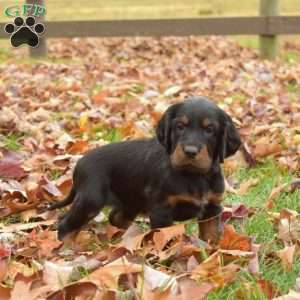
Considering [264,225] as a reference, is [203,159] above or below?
above

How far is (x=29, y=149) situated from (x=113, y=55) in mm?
7252

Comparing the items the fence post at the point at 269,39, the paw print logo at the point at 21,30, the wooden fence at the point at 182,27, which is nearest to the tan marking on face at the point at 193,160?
the paw print logo at the point at 21,30

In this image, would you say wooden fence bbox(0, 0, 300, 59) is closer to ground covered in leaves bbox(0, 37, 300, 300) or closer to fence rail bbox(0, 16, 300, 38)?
fence rail bbox(0, 16, 300, 38)

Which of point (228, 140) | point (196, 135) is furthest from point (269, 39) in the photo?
point (196, 135)

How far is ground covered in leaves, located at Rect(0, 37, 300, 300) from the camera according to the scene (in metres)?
2.76

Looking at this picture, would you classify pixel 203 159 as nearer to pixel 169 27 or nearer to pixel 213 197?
pixel 213 197

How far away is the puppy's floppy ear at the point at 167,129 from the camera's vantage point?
137 inches

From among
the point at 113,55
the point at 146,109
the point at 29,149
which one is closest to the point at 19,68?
the point at 113,55

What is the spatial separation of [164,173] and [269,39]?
8634mm

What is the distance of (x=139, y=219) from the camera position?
4.18 m

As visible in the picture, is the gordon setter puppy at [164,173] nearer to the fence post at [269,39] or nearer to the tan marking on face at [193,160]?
the tan marking on face at [193,160]

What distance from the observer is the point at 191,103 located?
343 centimetres

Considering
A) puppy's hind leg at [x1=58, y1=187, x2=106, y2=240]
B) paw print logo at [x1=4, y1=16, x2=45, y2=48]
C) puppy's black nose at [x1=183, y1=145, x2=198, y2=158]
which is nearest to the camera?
puppy's black nose at [x1=183, y1=145, x2=198, y2=158]

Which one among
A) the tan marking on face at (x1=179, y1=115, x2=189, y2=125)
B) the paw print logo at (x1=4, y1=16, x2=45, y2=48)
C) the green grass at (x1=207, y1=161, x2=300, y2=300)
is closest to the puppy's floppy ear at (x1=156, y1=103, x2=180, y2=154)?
the tan marking on face at (x1=179, y1=115, x2=189, y2=125)
